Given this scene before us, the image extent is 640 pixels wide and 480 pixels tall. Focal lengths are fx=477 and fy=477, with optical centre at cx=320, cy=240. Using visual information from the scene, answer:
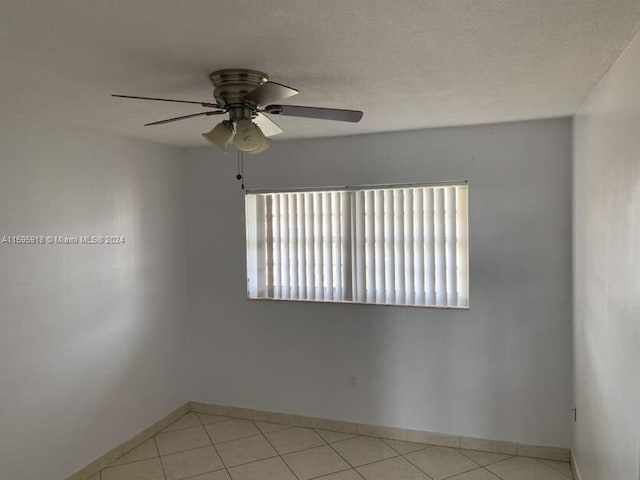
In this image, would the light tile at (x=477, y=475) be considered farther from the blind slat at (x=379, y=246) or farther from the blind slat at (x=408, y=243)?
the blind slat at (x=379, y=246)

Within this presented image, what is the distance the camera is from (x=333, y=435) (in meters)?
3.94

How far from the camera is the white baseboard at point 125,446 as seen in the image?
3330 mm

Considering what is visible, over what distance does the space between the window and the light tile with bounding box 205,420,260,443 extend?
1.13m

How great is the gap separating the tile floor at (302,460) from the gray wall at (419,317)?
0.62 ft

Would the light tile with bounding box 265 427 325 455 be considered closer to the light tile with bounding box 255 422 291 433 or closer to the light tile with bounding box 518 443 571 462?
the light tile with bounding box 255 422 291 433

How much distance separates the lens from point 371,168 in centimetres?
382

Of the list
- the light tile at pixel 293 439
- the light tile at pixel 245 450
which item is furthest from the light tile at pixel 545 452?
the light tile at pixel 245 450

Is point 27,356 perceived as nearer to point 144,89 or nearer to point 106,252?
point 106,252

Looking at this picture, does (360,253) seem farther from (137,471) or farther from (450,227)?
(137,471)

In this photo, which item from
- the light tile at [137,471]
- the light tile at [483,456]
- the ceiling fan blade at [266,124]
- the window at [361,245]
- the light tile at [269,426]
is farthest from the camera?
the light tile at [269,426]

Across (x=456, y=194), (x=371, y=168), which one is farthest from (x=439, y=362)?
(x=371, y=168)

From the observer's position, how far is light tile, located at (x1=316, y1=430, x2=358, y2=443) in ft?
12.7

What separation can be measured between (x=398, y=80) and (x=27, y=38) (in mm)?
1549

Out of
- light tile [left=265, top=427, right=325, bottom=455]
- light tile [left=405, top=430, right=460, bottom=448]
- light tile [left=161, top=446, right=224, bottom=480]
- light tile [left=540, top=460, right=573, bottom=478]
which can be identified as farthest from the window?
light tile [left=161, top=446, right=224, bottom=480]
